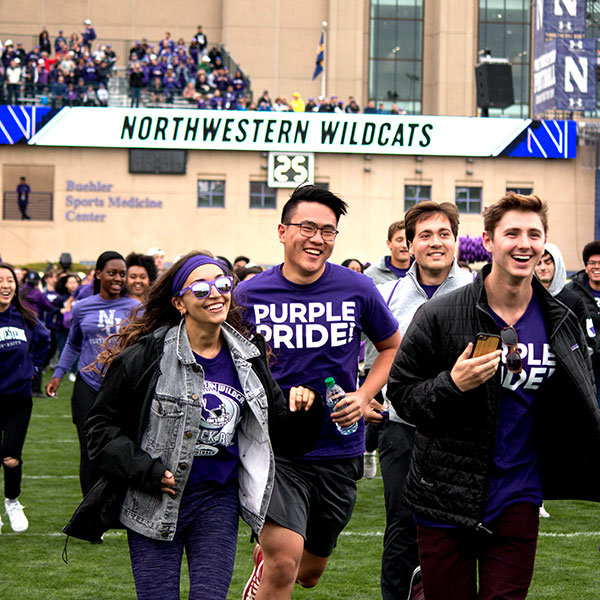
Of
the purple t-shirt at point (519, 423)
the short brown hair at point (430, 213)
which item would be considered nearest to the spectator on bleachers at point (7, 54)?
the short brown hair at point (430, 213)

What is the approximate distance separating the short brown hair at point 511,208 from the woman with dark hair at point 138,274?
5.29 meters

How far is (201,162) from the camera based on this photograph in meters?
Answer: 42.9

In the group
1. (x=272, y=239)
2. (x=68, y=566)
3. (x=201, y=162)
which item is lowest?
(x=68, y=566)

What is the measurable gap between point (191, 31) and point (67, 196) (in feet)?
46.7

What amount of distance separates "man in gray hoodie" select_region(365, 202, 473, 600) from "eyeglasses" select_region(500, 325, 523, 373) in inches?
67.5

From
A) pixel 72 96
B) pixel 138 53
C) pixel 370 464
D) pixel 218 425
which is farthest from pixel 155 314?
pixel 138 53

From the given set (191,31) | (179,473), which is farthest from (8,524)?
(191,31)

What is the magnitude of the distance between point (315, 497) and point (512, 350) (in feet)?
5.30

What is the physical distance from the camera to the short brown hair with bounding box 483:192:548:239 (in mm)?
4324

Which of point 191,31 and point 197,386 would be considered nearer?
point 197,386

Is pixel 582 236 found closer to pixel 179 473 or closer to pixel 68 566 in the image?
pixel 68 566

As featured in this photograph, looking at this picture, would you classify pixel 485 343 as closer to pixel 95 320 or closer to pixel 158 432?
pixel 158 432

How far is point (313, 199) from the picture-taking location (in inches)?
217

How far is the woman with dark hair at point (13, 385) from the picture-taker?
864 cm
